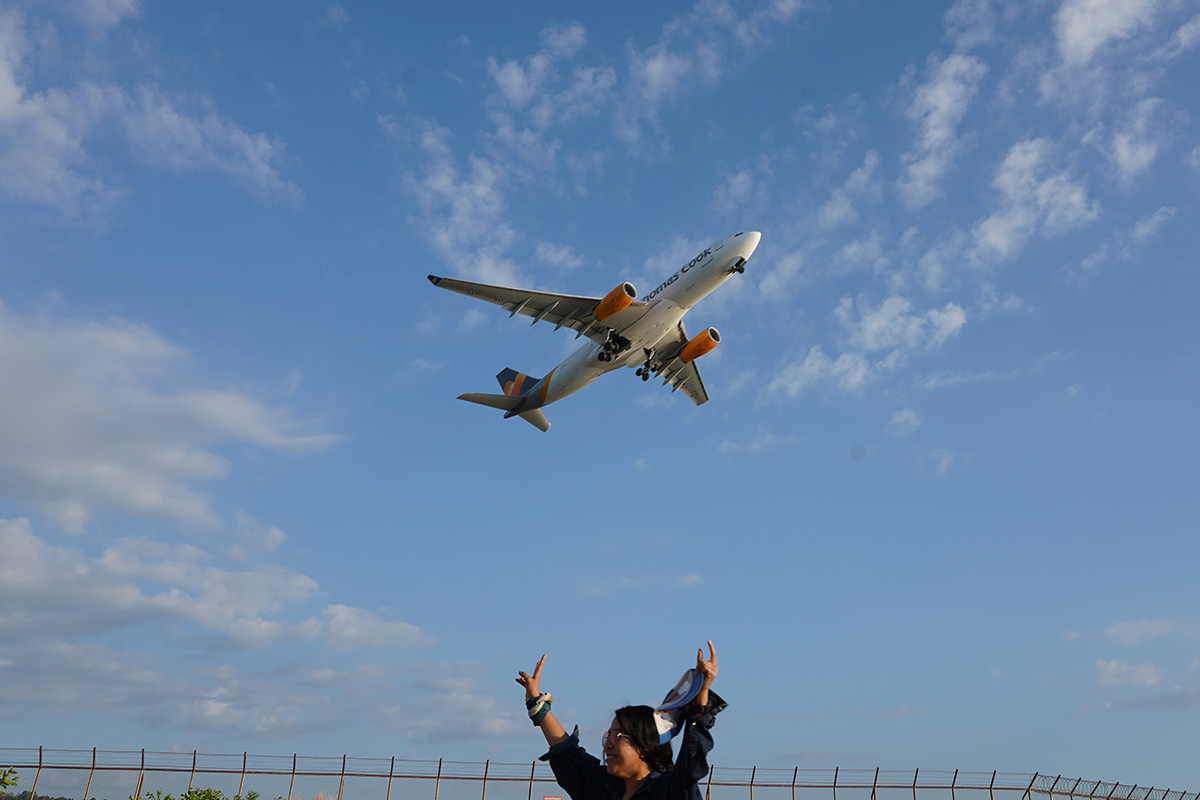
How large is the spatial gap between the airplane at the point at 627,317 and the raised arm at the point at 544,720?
96.8 ft

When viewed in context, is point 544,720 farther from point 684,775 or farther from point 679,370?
point 679,370

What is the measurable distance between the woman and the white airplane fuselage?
31159 mm

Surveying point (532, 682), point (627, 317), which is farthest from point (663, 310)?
point (532, 682)

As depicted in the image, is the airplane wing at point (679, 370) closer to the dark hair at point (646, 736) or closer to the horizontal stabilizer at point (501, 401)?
the horizontal stabilizer at point (501, 401)

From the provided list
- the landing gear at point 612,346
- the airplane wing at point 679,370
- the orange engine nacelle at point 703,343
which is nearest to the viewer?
the landing gear at point 612,346

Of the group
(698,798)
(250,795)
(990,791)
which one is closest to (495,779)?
(250,795)

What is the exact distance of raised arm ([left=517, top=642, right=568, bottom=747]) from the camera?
4.68m

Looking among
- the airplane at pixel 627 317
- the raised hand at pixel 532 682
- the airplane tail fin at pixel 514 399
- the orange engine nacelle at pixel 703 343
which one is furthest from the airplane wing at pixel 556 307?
the raised hand at pixel 532 682

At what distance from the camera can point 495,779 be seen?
23922 mm

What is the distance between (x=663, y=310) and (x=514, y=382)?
1618cm

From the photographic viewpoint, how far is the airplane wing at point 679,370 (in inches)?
1674

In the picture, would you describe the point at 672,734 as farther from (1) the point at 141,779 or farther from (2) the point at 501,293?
(2) the point at 501,293

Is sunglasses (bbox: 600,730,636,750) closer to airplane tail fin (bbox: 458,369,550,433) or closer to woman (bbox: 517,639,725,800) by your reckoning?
woman (bbox: 517,639,725,800)

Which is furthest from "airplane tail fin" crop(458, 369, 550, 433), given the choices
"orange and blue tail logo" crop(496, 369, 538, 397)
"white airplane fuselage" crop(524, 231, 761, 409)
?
"white airplane fuselage" crop(524, 231, 761, 409)
